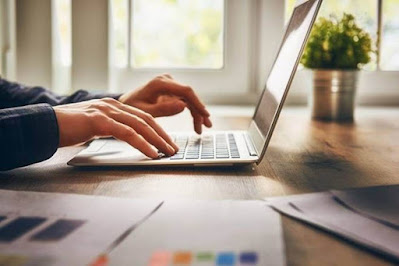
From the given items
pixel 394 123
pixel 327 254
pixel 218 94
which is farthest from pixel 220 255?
pixel 218 94

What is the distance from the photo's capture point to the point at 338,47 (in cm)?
151

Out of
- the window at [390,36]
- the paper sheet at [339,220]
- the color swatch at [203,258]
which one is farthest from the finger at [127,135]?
the window at [390,36]

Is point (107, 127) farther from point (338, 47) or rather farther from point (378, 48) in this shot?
point (378, 48)

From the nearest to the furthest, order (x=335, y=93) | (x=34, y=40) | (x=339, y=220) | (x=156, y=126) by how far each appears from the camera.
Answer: (x=339, y=220) → (x=156, y=126) → (x=335, y=93) → (x=34, y=40)

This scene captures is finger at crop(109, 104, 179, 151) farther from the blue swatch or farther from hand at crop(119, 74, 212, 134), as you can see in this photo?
the blue swatch

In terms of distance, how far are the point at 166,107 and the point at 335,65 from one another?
0.54 metres

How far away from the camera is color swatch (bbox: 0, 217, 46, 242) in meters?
0.47

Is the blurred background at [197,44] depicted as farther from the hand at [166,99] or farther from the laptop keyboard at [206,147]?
the laptop keyboard at [206,147]

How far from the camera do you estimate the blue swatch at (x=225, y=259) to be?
0.41 metres

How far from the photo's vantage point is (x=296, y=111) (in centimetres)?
178

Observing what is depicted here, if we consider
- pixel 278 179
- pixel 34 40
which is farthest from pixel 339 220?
pixel 34 40

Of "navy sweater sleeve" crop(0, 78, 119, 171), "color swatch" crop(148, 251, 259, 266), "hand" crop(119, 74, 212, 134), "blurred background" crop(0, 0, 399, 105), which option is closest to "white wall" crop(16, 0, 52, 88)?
"blurred background" crop(0, 0, 399, 105)

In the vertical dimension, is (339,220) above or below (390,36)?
below

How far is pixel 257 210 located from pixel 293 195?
0.09m
